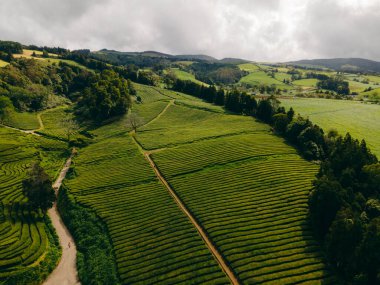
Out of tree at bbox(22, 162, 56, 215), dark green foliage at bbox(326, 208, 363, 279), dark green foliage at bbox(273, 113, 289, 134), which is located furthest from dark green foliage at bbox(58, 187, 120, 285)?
dark green foliage at bbox(273, 113, 289, 134)

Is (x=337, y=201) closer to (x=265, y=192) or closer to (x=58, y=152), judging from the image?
(x=265, y=192)

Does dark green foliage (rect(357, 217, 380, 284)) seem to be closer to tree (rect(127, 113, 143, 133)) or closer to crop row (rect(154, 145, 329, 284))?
crop row (rect(154, 145, 329, 284))

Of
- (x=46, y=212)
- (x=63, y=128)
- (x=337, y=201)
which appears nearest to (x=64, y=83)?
(x=63, y=128)

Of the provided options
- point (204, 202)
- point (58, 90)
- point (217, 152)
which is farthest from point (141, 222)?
point (58, 90)

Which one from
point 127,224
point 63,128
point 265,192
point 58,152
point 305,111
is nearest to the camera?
point 127,224

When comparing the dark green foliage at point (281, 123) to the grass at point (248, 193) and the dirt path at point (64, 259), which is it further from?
the dirt path at point (64, 259)
